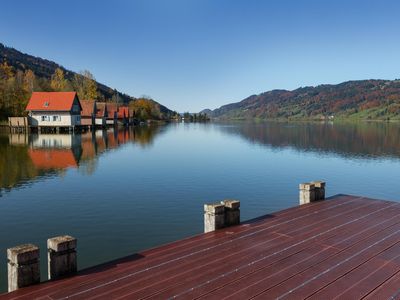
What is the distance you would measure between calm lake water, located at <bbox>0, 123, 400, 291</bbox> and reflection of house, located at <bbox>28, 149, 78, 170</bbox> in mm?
86

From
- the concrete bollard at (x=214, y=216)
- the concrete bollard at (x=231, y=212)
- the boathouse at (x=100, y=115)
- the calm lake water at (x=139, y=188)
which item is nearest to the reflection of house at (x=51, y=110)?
the boathouse at (x=100, y=115)

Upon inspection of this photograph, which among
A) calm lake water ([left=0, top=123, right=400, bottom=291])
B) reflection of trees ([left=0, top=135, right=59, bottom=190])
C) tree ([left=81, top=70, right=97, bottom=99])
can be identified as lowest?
calm lake water ([left=0, top=123, right=400, bottom=291])

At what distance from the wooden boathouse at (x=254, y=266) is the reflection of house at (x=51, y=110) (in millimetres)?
68591

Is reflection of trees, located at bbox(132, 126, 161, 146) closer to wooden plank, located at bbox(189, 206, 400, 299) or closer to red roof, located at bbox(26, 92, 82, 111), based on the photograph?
red roof, located at bbox(26, 92, 82, 111)

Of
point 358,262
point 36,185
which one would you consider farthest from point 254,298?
point 36,185

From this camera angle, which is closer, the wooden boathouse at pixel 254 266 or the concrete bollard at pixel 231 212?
the wooden boathouse at pixel 254 266

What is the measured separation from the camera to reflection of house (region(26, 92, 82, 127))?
2918 inches

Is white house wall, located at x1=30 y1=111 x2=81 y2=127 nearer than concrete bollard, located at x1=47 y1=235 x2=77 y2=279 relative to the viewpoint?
No

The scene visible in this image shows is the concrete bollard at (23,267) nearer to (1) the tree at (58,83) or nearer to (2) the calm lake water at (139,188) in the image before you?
(2) the calm lake water at (139,188)

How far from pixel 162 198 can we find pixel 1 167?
17.5 metres

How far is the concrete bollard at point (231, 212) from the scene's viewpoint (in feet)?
41.8

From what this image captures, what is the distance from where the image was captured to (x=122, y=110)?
12444 centimetres

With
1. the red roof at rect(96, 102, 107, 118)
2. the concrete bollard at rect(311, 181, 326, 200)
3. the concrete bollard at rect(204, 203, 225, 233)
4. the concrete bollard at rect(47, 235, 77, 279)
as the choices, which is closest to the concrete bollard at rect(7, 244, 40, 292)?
the concrete bollard at rect(47, 235, 77, 279)

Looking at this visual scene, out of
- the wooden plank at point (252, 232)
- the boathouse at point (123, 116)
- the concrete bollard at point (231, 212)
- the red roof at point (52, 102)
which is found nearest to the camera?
the wooden plank at point (252, 232)
